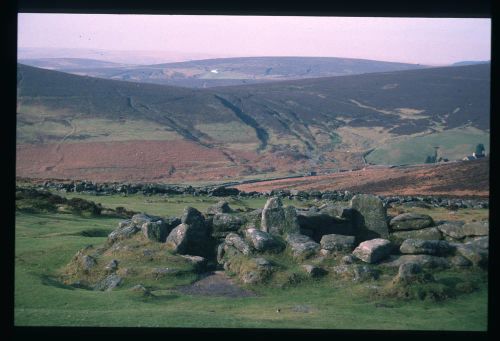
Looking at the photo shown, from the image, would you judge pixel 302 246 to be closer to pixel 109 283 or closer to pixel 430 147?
pixel 109 283

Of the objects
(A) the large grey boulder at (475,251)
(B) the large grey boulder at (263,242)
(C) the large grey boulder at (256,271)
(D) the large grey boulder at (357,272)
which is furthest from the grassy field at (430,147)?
(C) the large grey boulder at (256,271)

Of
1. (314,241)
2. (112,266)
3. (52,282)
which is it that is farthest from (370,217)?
(52,282)

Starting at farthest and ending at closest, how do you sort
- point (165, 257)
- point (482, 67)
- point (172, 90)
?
point (482, 67)
point (172, 90)
point (165, 257)

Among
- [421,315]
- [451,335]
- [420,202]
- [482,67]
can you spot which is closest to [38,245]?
[421,315]

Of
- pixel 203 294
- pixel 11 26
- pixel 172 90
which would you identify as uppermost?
pixel 172 90

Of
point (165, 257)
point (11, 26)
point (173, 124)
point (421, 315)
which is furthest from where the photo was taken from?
point (173, 124)

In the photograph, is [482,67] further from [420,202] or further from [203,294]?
[203,294]

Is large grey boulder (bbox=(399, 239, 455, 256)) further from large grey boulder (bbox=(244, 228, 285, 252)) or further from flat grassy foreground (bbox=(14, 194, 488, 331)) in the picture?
large grey boulder (bbox=(244, 228, 285, 252))

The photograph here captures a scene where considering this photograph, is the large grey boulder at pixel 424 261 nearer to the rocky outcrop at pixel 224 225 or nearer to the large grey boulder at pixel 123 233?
the rocky outcrop at pixel 224 225
